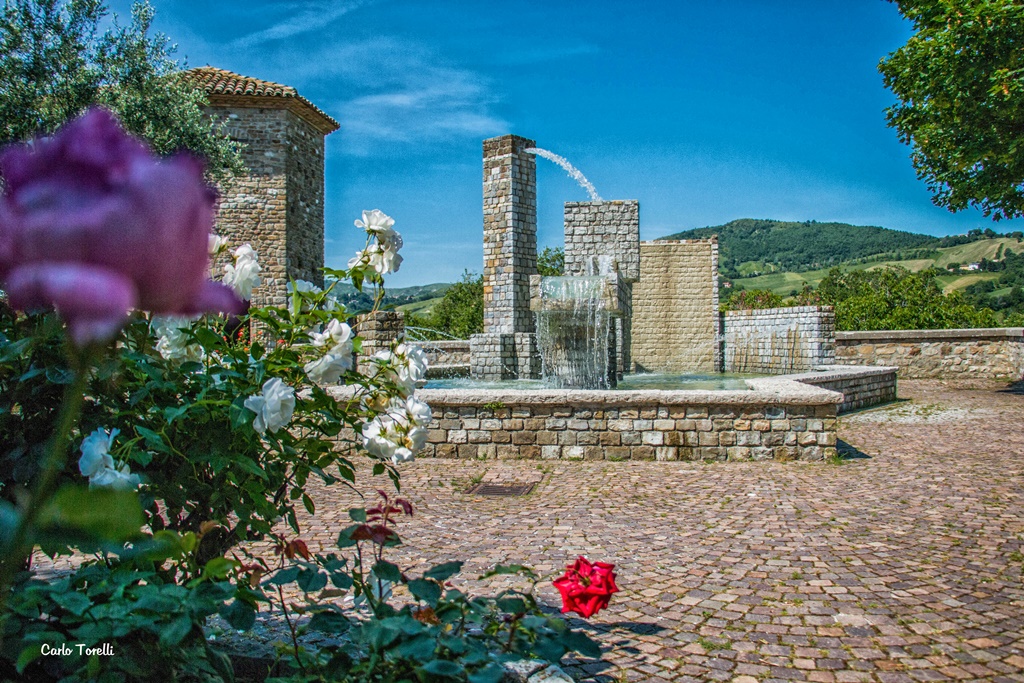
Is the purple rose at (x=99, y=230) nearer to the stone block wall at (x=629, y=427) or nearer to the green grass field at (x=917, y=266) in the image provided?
the stone block wall at (x=629, y=427)

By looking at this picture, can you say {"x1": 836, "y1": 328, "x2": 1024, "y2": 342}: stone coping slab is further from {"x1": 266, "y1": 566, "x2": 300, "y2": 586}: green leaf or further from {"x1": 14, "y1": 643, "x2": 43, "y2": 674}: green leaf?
{"x1": 14, "y1": 643, "x2": 43, "y2": 674}: green leaf

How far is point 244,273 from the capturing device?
80.9 inches

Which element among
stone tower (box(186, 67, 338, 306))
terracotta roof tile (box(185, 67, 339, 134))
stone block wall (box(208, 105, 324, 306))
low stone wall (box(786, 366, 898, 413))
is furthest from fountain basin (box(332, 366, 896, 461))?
terracotta roof tile (box(185, 67, 339, 134))

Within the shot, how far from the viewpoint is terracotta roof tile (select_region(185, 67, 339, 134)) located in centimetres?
2495

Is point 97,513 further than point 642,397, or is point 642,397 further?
point 642,397

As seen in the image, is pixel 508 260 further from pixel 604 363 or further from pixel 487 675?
pixel 487 675

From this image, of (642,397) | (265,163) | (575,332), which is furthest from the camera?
(265,163)

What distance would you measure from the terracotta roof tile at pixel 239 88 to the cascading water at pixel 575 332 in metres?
18.4

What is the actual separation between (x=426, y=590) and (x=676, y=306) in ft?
70.0

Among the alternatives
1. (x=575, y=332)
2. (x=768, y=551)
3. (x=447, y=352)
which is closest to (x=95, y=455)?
(x=768, y=551)

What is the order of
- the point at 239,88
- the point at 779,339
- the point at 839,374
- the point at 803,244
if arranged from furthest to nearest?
the point at 803,244
the point at 239,88
the point at 779,339
the point at 839,374

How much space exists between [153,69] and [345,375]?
18908 millimetres

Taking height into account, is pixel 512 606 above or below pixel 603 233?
below

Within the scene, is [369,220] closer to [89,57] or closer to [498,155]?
[498,155]
